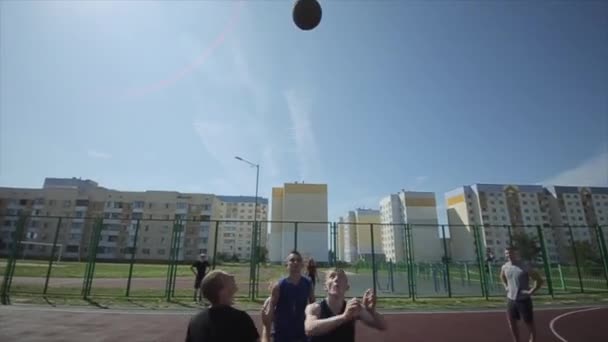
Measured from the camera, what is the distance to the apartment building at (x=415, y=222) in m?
61.8

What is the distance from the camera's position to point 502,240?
69.0 m

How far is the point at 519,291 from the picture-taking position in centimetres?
521

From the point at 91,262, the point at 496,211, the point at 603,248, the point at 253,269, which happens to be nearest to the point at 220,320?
the point at 253,269

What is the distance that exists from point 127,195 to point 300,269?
6734 centimetres

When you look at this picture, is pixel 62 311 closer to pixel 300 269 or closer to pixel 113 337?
pixel 113 337

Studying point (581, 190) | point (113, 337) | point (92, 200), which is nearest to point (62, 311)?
point (113, 337)

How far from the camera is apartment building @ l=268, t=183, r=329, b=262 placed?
49594 mm

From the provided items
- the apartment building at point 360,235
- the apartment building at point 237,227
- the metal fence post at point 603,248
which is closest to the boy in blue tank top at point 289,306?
the metal fence post at point 603,248

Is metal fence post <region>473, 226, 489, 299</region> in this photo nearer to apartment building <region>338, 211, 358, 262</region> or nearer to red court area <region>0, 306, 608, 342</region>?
red court area <region>0, 306, 608, 342</region>

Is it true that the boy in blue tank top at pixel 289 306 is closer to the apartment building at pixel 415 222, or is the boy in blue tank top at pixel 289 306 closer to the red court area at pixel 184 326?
the red court area at pixel 184 326

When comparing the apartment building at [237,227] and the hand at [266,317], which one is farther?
the apartment building at [237,227]

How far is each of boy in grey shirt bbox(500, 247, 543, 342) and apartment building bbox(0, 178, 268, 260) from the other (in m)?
55.3

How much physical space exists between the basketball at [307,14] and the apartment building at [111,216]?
54.1m

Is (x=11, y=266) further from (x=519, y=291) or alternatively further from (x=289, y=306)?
(x=519, y=291)
